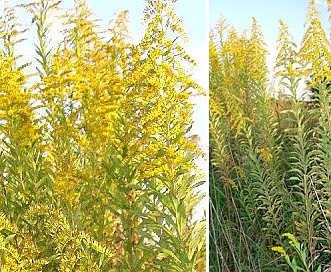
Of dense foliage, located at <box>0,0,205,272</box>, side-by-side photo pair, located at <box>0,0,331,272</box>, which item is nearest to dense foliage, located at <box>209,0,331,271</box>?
side-by-side photo pair, located at <box>0,0,331,272</box>

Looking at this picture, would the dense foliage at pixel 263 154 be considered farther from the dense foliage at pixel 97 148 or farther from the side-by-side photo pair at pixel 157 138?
the dense foliage at pixel 97 148

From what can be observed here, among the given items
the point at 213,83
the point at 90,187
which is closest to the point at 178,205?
the point at 90,187

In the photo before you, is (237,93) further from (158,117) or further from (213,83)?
(158,117)

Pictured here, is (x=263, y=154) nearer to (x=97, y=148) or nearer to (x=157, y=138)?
(x=157, y=138)

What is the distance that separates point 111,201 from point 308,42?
30.9 inches

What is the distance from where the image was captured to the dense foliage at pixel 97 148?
161 centimetres

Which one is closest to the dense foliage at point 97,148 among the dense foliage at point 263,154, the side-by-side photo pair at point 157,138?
the side-by-side photo pair at point 157,138

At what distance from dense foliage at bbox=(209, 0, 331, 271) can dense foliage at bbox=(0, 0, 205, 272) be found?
0.18 metres

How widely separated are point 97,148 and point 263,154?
561mm

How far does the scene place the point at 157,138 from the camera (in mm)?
1634

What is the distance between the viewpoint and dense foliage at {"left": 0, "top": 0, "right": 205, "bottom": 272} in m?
1.61

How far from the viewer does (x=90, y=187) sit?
5.96ft

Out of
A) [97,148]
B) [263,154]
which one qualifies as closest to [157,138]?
[97,148]

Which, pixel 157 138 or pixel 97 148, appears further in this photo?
pixel 97 148
